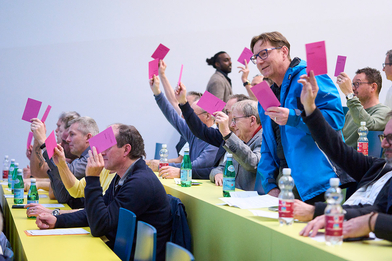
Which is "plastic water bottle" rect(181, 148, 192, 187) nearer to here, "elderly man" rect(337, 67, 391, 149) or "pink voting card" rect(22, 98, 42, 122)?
"pink voting card" rect(22, 98, 42, 122)

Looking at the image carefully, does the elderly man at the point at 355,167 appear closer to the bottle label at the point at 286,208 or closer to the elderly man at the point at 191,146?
the bottle label at the point at 286,208

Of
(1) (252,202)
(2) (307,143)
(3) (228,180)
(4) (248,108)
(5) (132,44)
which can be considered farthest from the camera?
(5) (132,44)

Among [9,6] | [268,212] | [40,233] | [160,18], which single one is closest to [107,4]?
[160,18]

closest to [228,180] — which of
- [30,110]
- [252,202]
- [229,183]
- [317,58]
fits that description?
[229,183]

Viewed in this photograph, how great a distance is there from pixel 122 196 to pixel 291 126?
87 cm

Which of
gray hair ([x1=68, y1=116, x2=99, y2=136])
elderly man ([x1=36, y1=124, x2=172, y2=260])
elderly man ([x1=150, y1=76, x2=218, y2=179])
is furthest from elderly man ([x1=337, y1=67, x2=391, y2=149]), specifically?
gray hair ([x1=68, y1=116, x2=99, y2=136])

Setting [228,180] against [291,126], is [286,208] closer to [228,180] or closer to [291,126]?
[291,126]

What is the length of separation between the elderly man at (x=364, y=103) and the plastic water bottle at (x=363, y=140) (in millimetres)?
96

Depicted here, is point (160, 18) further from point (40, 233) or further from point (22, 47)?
point (40, 233)

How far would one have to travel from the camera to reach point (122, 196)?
1942 mm

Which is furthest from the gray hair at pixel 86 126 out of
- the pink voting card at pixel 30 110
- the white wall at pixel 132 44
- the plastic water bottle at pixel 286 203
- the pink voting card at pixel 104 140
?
the white wall at pixel 132 44

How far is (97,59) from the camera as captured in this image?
555 cm

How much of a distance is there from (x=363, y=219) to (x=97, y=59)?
191 inches

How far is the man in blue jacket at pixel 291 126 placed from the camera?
1935mm
